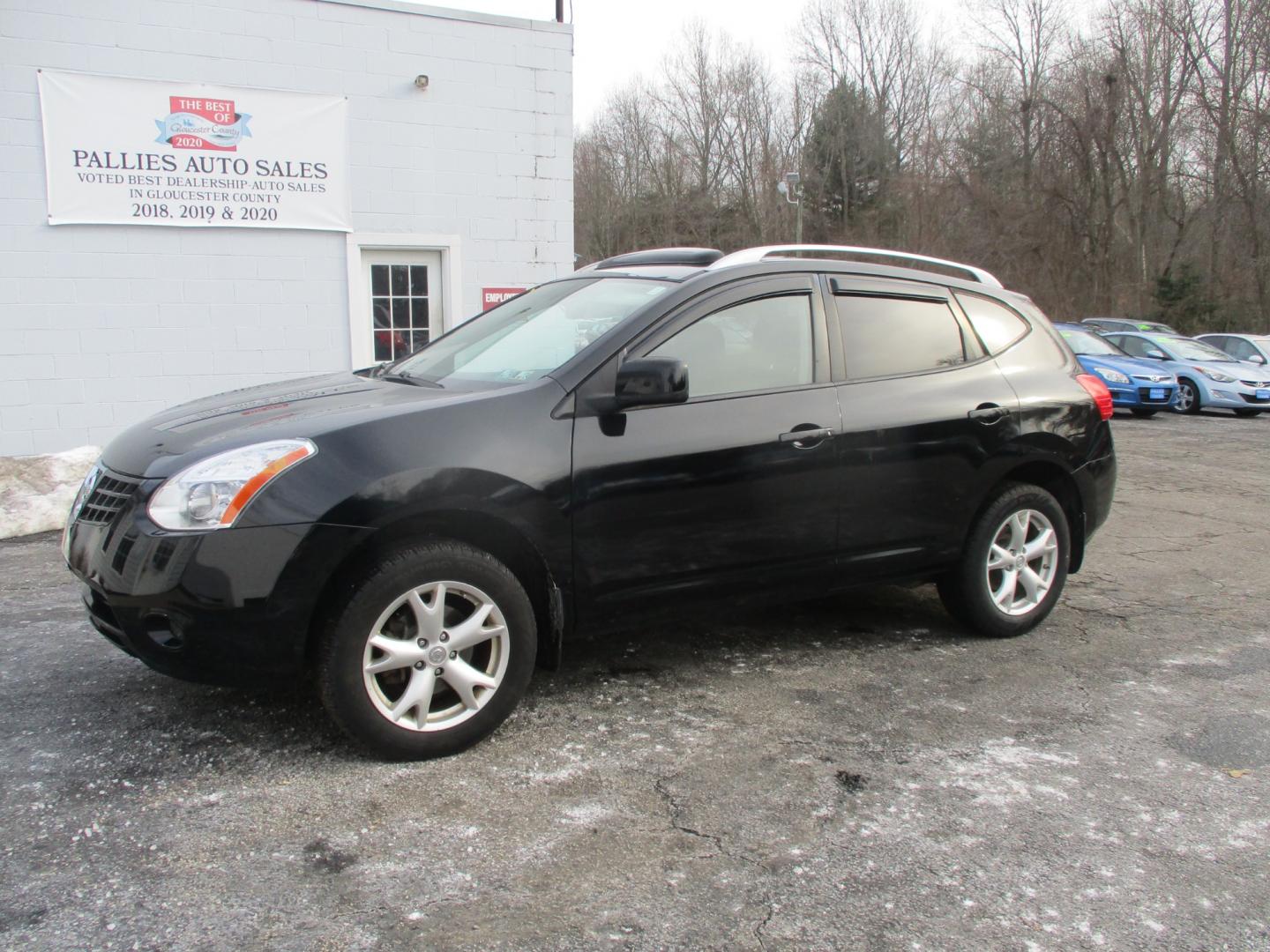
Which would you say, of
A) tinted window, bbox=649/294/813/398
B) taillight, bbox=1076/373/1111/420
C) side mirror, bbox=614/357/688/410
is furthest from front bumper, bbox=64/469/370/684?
taillight, bbox=1076/373/1111/420

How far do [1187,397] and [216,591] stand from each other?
18080 millimetres

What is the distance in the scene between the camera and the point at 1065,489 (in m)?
4.90


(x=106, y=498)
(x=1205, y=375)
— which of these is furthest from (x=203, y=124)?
(x=1205, y=375)

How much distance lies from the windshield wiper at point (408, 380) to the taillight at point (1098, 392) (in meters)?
3.12

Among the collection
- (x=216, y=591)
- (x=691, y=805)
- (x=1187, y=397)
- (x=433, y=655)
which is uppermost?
(x=1187, y=397)

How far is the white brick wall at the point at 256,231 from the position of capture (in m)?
8.47

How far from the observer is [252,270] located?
9.21 m

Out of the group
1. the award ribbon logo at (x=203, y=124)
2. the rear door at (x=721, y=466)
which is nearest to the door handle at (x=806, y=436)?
the rear door at (x=721, y=466)

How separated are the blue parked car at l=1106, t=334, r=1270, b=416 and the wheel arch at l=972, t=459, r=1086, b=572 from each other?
13859 mm

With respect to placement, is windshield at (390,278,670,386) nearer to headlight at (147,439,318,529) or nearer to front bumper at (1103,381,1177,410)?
headlight at (147,439,318,529)

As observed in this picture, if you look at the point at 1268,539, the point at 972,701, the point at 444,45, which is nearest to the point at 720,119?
the point at 444,45

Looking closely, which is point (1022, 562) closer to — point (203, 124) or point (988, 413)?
point (988, 413)

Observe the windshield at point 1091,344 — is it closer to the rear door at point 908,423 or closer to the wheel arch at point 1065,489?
the wheel arch at point 1065,489

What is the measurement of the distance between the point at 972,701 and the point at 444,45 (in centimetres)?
815
